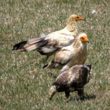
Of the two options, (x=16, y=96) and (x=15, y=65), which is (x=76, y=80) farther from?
(x=15, y=65)

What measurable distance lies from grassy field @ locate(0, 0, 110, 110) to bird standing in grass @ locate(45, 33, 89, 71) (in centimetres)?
39

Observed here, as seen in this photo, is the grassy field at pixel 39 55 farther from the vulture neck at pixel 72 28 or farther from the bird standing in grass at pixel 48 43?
the vulture neck at pixel 72 28

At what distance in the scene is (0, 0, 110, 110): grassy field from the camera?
10.6 metres

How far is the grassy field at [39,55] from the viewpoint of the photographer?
34.6 feet

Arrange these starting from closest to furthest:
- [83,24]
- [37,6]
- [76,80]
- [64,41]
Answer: [76,80] → [64,41] → [83,24] → [37,6]

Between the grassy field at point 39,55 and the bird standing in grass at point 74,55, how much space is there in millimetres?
395

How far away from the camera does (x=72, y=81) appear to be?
1046cm

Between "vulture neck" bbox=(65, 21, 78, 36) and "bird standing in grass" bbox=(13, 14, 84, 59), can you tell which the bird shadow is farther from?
"vulture neck" bbox=(65, 21, 78, 36)

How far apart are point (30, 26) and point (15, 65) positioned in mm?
3132

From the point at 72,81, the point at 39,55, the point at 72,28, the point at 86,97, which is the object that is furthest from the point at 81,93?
the point at 39,55

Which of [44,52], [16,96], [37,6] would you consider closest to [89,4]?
[37,6]

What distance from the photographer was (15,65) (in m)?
12.8

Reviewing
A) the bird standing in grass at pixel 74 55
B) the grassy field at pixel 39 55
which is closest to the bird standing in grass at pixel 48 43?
the grassy field at pixel 39 55

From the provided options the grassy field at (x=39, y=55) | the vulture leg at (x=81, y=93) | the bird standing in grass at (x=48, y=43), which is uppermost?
the bird standing in grass at (x=48, y=43)
